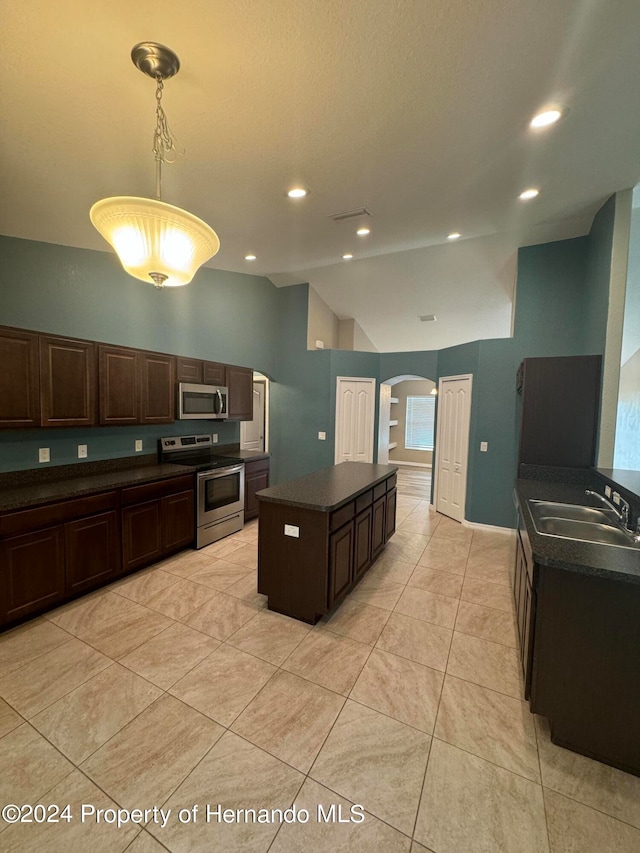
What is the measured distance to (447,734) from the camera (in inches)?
68.0

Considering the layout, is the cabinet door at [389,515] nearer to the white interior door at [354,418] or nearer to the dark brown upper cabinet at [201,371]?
the white interior door at [354,418]

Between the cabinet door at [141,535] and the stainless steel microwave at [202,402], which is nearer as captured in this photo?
the cabinet door at [141,535]

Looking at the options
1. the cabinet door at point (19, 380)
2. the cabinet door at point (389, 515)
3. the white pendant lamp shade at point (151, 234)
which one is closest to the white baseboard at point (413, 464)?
the cabinet door at point (389, 515)

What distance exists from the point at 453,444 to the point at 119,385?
4368mm

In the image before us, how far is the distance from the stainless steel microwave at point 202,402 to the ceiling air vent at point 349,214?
235 centimetres

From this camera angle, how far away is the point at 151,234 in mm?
1595

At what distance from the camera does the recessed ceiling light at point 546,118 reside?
1947 mm

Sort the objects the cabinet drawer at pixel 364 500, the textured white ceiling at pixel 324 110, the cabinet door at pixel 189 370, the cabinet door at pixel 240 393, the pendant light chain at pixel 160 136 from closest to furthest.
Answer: the textured white ceiling at pixel 324 110 → the pendant light chain at pixel 160 136 → the cabinet drawer at pixel 364 500 → the cabinet door at pixel 189 370 → the cabinet door at pixel 240 393

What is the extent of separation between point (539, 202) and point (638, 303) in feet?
4.08

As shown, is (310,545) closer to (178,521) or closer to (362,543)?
(362,543)

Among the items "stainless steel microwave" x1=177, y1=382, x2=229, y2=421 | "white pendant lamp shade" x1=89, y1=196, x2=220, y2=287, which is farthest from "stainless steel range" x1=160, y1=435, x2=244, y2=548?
"white pendant lamp shade" x1=89, y1=196, x2=220, y2=287

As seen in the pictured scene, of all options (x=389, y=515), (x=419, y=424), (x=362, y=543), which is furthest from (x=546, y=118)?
(x=419, y=424)

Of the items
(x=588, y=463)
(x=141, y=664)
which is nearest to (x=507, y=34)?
(x=588, y=463)

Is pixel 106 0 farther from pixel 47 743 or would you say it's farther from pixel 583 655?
pixel 583 655
